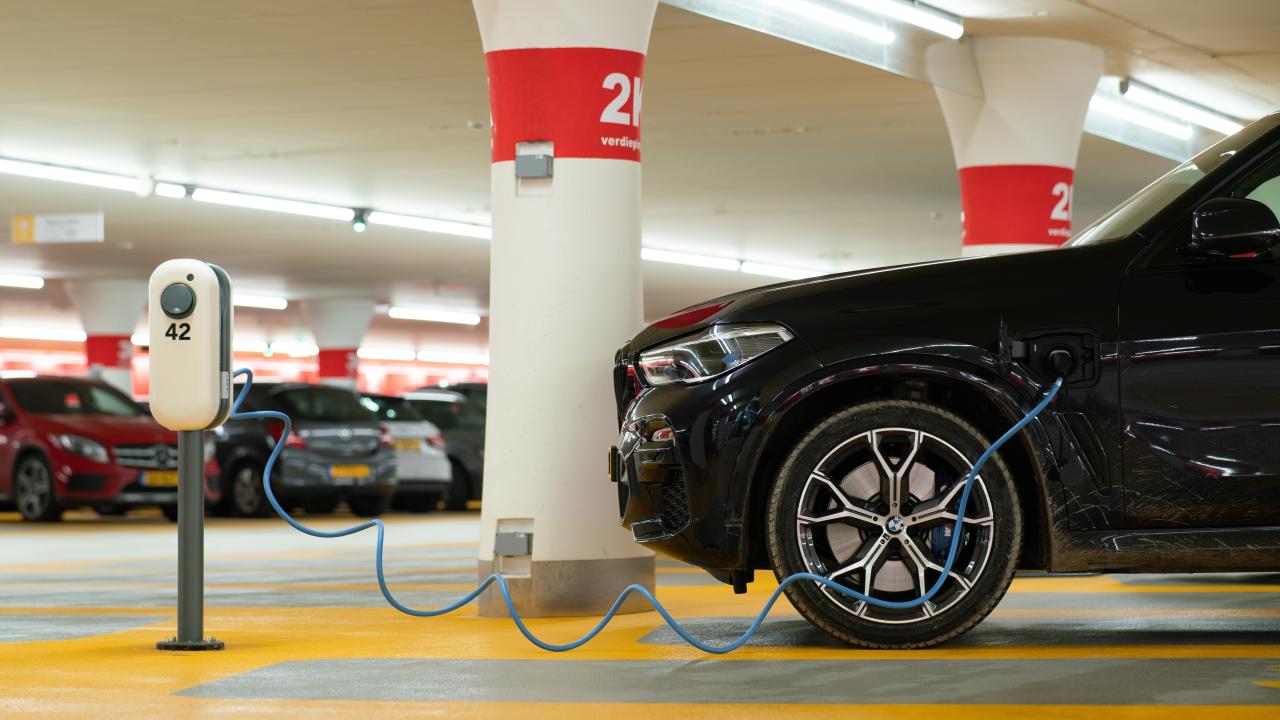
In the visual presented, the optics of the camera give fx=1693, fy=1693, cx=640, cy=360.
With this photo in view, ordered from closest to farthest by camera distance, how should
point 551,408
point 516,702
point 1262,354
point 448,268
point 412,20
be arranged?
point 516,702, point 1262,354, point 551,408, point 412,20, point 448,268

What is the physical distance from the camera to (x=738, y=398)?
5422mm

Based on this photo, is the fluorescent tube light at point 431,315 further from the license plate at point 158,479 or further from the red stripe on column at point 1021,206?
the red stripe on column at point 1021,206

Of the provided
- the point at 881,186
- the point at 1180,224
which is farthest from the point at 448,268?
the point at 1180,224

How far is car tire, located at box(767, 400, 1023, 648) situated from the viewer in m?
5.30

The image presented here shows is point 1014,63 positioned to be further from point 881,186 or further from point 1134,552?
point 1134,552

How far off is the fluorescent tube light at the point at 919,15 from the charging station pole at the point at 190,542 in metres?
9.41

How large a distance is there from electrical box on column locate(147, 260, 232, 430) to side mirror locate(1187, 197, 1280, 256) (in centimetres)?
315

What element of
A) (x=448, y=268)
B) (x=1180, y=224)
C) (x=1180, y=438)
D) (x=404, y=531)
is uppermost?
(x=448, y=268)

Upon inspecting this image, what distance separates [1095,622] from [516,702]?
107 inches

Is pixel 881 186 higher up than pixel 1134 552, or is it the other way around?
pixel 881 186

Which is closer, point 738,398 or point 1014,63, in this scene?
point 738,398

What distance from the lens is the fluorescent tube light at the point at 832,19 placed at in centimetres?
1372

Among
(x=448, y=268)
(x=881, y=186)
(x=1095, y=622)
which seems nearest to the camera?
(x=1095, y=622)

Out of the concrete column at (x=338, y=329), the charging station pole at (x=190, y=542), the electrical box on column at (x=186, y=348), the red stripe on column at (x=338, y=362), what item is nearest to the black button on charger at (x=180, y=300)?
the electrical box on column at (x=186, y=348)
